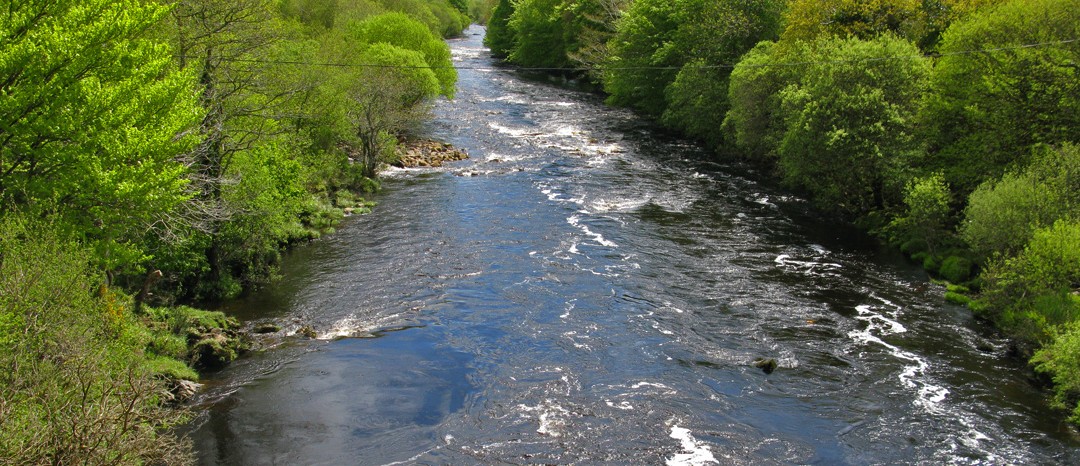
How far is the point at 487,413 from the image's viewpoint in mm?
20828

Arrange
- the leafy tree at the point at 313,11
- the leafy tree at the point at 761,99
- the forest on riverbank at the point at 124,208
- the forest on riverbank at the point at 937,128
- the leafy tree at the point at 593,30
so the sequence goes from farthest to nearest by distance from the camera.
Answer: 1. the leafy tree at the point at 593,30
2. the leafy tree at the point at 313,11
3. the leafy tree at the point at 761,99
4. the forest on riverbank at the point at 937,128
5. the forest on riverbank at the point at 124,208

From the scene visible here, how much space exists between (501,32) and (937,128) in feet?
310

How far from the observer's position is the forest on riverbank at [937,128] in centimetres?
2558

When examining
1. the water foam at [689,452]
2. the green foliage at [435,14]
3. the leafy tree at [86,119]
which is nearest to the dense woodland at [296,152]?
the leafy tree at [86,119]

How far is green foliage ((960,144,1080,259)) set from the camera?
87.8 feet

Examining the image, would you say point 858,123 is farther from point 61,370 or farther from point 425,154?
point 61,370

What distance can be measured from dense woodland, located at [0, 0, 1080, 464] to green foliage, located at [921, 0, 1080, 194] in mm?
106

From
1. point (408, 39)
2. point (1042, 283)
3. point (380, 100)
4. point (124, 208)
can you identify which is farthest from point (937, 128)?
point (408, 39)

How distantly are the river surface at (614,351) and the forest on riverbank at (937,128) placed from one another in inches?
67.7

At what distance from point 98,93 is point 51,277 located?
15.5 feet

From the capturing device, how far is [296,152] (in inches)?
1422

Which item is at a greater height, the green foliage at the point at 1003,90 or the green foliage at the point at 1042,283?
the green foliage at the point at 1003,90

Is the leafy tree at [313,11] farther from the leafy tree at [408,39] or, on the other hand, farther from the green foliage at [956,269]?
the green foliage at [956,269]

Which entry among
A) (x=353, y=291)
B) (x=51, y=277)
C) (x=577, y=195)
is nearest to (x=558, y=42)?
(x=577, y=195)
